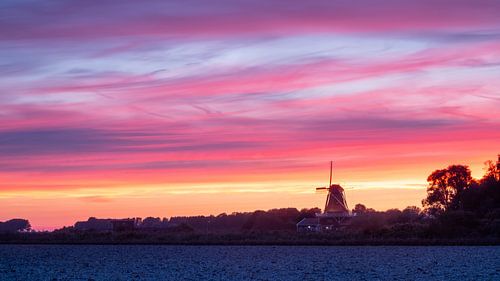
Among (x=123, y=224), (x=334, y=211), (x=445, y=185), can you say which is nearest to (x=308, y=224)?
(x=334, y=211)

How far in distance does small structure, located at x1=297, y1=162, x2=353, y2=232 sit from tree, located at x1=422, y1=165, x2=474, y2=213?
1281cm

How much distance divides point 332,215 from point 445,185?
18.7 meters

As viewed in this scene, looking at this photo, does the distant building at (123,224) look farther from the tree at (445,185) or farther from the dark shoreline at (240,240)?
the tree at (445,185)

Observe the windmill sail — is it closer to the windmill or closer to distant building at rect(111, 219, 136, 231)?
the windmill

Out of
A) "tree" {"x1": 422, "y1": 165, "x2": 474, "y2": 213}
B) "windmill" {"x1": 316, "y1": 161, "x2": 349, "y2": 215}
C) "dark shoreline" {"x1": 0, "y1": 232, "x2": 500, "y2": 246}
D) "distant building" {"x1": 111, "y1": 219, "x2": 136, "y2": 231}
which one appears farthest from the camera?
"distant building" {"x1": 111, "y1": 219, "x2": 136, "y2": 231}

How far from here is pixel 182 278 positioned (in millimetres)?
36906

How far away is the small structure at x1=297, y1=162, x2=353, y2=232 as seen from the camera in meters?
130

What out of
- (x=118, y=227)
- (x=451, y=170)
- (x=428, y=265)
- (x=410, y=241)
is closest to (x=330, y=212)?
(x=451, y=170)

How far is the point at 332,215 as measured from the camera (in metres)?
134

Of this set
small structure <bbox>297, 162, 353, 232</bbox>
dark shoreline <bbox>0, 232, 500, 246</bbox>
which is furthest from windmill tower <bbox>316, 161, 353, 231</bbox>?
dark shoreline <bbox>0, 232, 500, 246</bbox>

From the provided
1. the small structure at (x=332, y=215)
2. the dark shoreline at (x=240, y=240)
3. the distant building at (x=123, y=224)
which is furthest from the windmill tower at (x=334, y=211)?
the distant building at (x=123, y=224)

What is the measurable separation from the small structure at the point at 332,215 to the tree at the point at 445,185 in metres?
12.8

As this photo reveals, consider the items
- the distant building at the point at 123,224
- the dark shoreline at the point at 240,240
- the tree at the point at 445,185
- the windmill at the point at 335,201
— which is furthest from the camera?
the distant building at the point at 123,224

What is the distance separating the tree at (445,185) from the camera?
405 feet
